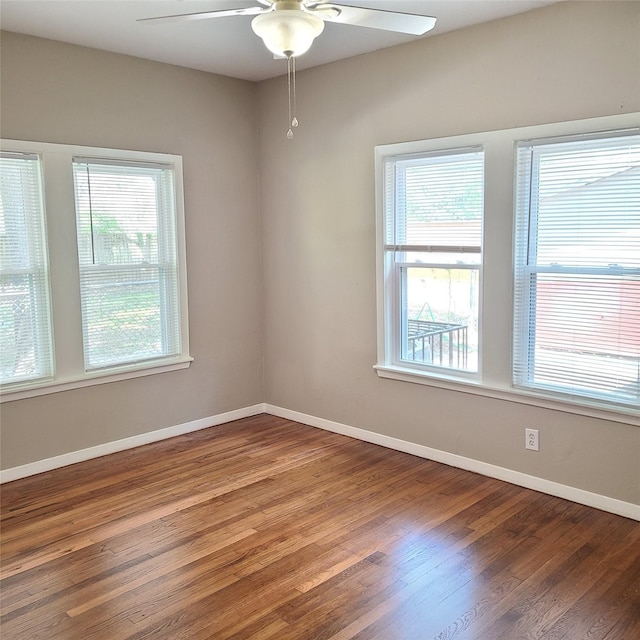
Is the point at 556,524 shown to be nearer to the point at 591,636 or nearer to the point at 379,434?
the point at 591,636

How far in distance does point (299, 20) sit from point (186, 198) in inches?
98.4

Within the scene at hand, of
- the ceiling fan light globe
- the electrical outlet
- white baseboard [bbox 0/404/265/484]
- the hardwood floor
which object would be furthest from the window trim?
the ceiling fan light globe

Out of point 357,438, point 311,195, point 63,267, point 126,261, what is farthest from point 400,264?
point 63,267

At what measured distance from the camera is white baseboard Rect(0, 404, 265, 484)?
12.8 feet

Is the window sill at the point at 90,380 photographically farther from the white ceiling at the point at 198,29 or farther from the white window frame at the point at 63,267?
the white ceiling at the point at 198,29

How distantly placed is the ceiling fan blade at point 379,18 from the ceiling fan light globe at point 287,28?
0.34ft

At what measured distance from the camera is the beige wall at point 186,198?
383 cm

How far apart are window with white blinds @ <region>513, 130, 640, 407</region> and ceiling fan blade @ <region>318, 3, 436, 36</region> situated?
3.84 feet

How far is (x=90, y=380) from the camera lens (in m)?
4.17

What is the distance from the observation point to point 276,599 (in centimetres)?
258

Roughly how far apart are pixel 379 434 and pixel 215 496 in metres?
1.30

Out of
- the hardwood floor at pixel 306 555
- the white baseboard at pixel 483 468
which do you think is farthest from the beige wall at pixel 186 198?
the white baseboard at pixel 483 468

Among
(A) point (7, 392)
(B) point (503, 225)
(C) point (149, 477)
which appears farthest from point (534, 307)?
(A) point (7, 392)

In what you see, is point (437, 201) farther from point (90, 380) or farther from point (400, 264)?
point (90, 380)
